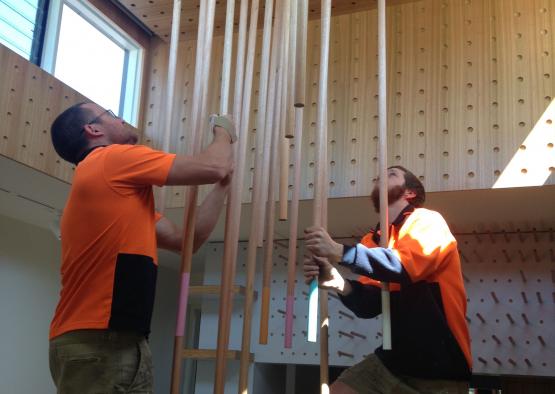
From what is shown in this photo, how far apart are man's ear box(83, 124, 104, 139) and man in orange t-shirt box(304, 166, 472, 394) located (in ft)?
2.51

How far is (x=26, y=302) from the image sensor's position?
17.5ft

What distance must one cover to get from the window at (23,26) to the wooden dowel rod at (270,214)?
2.28 meters

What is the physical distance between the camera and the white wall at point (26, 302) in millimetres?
5094

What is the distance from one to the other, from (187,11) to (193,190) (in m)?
2.61

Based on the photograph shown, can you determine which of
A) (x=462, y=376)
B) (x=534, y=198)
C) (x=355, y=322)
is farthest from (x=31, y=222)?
(x=462, y=376)

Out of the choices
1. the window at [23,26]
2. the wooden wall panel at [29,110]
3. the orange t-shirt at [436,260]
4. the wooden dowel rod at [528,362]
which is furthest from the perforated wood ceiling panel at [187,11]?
the wooden dowel rod at [528,362]

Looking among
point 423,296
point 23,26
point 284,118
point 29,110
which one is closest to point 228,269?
point 284,118

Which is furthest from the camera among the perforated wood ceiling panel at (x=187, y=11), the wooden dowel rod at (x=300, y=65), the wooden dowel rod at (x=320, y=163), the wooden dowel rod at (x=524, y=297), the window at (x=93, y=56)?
the wooden dowel rod at (x=524, y=297)

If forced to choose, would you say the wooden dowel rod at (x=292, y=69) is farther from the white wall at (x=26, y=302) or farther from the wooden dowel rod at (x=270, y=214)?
the white wall at (x=26, y=302)

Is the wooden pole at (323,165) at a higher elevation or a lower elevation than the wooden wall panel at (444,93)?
lower

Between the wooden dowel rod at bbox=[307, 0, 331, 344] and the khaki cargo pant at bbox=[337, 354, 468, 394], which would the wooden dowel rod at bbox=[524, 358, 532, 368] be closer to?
the khaki cargo pant at bbox=[337, 354, 468, 394]

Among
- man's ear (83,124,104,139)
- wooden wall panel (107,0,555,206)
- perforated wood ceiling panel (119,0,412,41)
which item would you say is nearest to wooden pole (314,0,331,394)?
man's ear (83,124,104,139)

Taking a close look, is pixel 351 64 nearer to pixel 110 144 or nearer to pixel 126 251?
pixel 110 144

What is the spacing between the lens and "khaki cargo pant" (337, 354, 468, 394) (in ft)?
7.21
